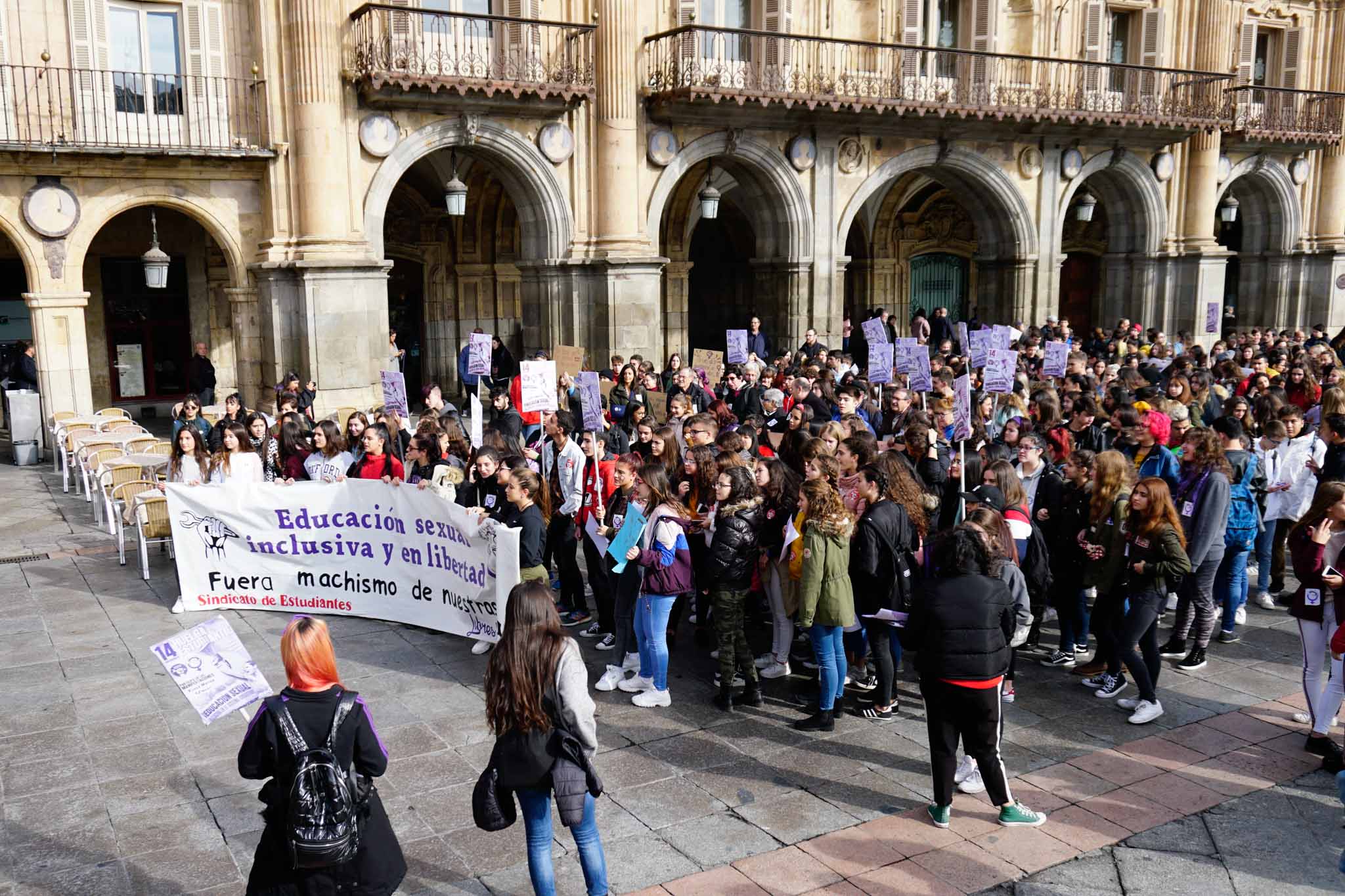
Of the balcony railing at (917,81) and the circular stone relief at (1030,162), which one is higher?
the balcony railing at (917,81)

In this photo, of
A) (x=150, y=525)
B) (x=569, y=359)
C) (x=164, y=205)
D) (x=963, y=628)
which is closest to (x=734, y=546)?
(x=963, y=628)

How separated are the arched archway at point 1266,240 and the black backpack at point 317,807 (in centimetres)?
2875

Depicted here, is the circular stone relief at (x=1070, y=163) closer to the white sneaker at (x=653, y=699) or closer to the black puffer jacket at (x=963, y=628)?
the white sneaker at (x=653, y=699)

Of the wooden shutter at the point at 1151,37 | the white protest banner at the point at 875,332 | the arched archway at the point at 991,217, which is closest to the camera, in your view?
the white protest banner at the point at 875,332

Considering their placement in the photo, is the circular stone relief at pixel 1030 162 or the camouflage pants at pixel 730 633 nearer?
the camouflage pants at pixel 730 633

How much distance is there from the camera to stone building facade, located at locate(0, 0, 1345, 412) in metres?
17.6

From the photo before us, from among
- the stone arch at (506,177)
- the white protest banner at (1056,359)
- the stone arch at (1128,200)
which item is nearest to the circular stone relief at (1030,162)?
the stone arch at (1128,200)

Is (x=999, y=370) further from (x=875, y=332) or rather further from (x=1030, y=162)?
(x=1030, y=162)

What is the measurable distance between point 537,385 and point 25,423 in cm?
1023

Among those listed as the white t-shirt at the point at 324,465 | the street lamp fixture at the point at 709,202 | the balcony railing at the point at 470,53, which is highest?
the balcony railing at the point at 470,53

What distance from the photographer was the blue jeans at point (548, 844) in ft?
16.7

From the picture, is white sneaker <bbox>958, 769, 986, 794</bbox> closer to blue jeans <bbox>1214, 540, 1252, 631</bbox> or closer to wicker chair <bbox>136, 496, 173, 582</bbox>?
blue jeans <bbox>1214, 540, 1252, 631</bbox>

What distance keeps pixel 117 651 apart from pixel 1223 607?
8.84 meters

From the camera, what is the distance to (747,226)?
27.0m
